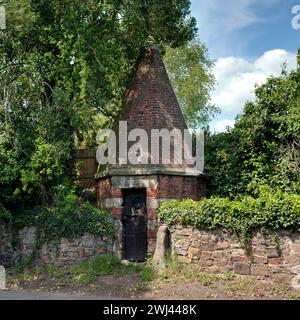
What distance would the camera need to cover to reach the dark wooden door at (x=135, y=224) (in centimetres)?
1395

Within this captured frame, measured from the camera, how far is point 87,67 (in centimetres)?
1478

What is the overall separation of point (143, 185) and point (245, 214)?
367cm

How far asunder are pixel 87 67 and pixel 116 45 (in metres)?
2.30

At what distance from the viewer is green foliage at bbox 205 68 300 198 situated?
50.1ft

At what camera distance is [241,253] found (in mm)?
11359

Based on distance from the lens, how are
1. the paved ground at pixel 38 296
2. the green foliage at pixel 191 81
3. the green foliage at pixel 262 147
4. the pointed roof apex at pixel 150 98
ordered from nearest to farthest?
the paved ground at pixel 38 296
the pointed roof apex at pixel 150 98
the green foliage at pixel 262 147
the green foliage at pixel 191 81

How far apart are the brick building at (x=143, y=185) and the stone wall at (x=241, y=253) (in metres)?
1.73

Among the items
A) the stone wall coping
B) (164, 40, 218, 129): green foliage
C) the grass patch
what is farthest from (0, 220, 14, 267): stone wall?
(164, 40, 218, 129): green foliage

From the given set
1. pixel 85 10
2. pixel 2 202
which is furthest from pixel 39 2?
pixel 2 202

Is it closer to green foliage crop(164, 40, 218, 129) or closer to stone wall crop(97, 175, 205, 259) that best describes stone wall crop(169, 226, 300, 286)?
stone wall crop(97, 175, 205, 259)

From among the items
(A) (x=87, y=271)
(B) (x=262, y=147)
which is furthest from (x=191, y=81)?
(A) (x=87, y=271)

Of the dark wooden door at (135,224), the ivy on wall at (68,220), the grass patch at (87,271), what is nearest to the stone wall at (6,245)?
the ivy on wall at (68,220)

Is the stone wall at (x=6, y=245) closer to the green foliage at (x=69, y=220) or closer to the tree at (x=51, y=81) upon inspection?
the tree at (x=51, y=81)

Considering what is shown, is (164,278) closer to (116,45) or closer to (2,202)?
(2,202)
